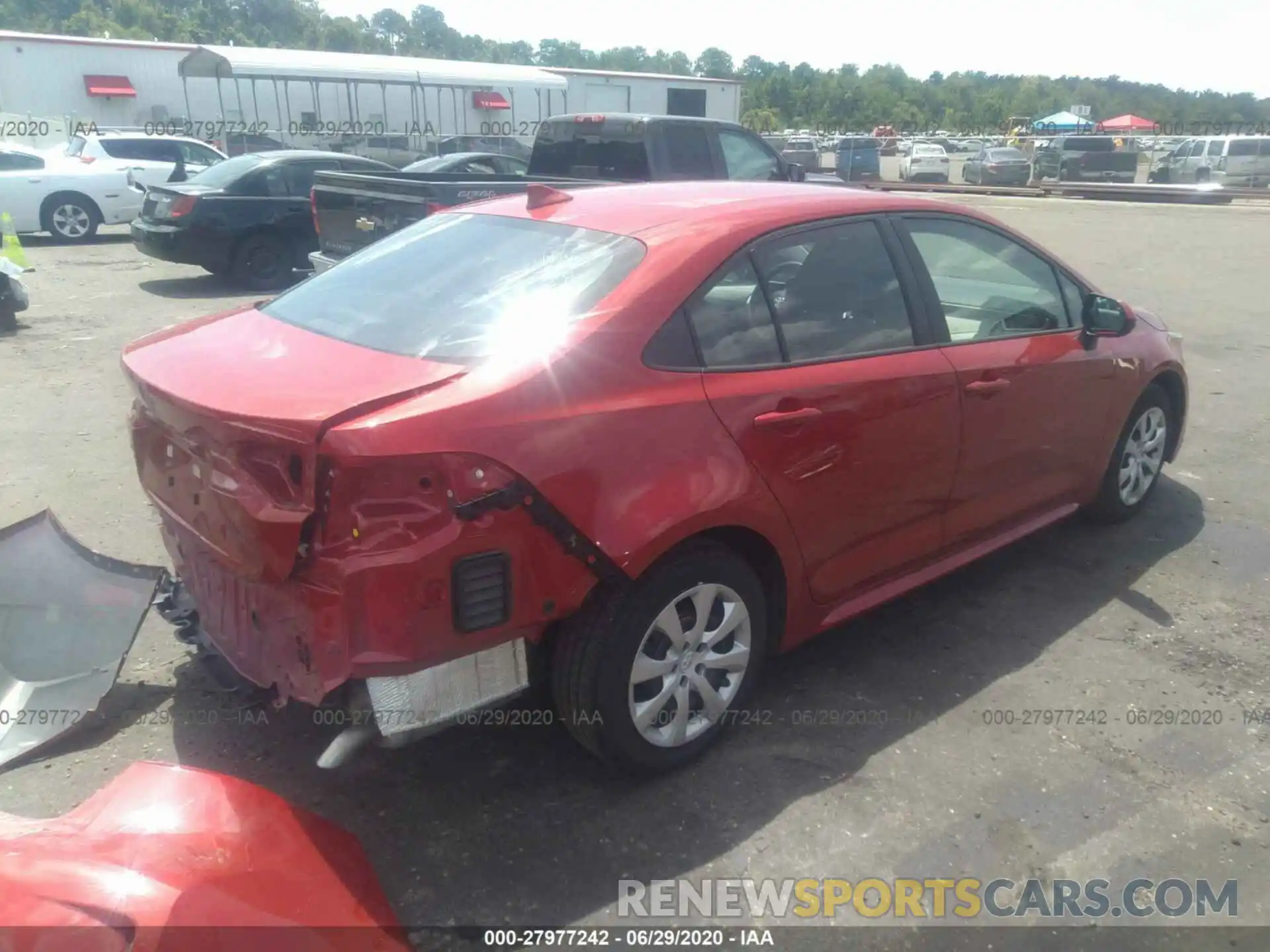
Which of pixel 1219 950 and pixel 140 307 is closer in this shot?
pixel 1219 950

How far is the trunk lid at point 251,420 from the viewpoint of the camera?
2.47m

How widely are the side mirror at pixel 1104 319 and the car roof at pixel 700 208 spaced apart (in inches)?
32.9

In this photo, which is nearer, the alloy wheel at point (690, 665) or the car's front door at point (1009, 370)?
the alloy wheel at point (690, 665)

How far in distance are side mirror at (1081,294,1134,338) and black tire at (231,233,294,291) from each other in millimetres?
9613

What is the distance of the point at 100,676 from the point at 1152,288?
1247 cm

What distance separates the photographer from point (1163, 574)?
4.59 m

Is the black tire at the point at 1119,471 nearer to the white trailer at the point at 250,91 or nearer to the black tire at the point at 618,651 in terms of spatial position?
the black tire at the point at 618,651

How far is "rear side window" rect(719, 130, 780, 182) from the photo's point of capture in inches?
412

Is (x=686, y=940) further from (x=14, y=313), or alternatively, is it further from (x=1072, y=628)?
(x=14, y=313)

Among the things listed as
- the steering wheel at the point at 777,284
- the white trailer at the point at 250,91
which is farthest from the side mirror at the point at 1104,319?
the white trailer at the point at 250,91

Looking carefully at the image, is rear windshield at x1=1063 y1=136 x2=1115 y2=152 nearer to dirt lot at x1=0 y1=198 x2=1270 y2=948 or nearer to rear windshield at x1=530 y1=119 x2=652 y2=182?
rear windshield at x1=530 y1=119 x2=652 y2=182

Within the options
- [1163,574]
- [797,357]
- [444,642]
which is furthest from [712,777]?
[1163,574]

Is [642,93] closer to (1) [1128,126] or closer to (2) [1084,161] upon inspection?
(2) [1084,161]

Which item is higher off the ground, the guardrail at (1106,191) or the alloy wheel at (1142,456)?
the alloy wheel at (1142,456)
